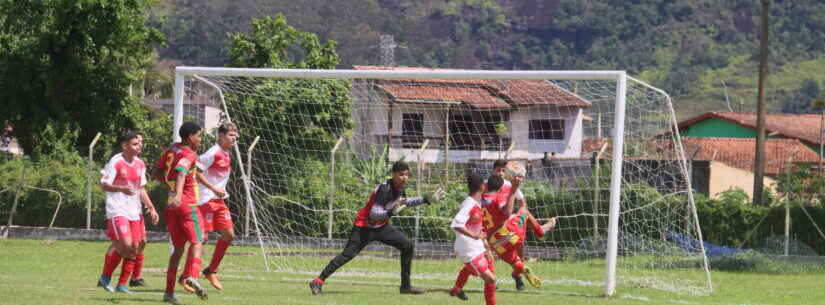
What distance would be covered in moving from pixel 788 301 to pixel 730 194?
39.2 feet

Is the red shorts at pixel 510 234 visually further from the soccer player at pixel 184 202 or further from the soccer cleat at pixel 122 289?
the soccer cleat at pixel 122 289

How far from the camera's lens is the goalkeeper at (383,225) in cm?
1186

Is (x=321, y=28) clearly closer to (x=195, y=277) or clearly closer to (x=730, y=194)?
(x=730, y=194)

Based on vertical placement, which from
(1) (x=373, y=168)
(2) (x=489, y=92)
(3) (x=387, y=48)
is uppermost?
(3) (x=387, y=48)

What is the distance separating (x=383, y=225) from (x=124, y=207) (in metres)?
2.90

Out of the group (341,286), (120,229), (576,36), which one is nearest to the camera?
(120,229)

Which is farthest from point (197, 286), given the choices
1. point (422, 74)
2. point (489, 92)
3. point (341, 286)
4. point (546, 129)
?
point (546, 129)

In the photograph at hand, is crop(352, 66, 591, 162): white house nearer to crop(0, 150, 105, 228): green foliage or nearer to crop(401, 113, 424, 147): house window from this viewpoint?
crop(401, 113, 424, 147): house window

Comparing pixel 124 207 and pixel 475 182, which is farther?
pixel 124 207

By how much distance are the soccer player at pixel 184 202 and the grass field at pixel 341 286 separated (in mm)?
408

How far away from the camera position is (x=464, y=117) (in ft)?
72.6

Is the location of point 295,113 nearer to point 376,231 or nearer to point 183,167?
point 376,231

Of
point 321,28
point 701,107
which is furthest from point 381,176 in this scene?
point 321,28

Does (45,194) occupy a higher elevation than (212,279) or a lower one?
higher
